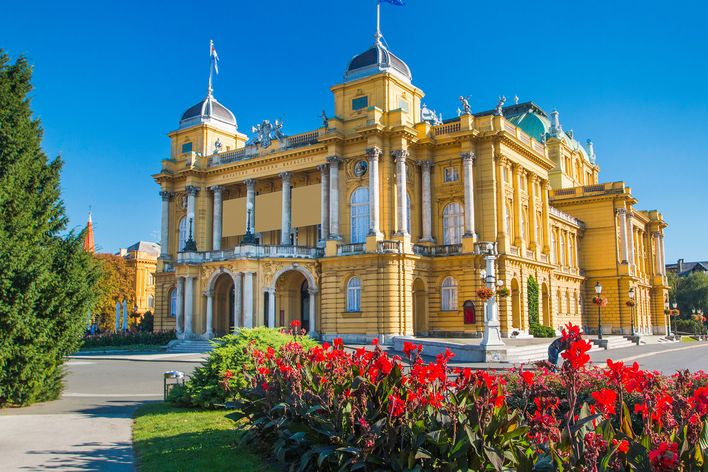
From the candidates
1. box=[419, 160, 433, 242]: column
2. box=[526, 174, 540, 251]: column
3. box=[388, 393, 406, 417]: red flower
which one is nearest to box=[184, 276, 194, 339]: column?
box=[419, 160, 433, 242]: column

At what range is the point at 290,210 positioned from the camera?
49.6m

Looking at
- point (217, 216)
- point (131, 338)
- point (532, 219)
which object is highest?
point (217, 216)

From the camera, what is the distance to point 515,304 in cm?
4591

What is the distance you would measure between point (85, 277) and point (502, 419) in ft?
45.1

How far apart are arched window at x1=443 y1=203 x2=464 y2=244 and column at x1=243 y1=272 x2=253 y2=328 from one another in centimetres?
1431

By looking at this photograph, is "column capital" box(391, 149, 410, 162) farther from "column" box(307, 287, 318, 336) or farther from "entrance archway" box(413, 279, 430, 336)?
"column" box(307, 287, 318, 336)

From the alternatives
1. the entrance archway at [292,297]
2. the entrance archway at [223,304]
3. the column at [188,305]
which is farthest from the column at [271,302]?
the column at [188,305]

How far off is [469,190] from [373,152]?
7.17 metres

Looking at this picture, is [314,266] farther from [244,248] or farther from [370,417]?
[370,417]

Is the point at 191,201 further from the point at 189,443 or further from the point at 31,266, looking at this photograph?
the point at 189,443

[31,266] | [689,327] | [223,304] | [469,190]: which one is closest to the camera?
[31,266]

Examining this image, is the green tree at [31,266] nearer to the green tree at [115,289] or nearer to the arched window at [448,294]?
the arched window at [448,294]

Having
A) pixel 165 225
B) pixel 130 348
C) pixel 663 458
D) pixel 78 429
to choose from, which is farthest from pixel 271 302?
pixel 663 458

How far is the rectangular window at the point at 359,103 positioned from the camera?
45938 millimetres
